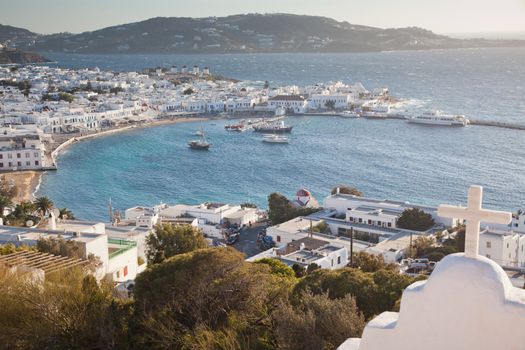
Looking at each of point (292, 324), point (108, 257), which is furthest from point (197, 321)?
point (108, 257)

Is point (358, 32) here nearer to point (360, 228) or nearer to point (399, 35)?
point (399, 35)

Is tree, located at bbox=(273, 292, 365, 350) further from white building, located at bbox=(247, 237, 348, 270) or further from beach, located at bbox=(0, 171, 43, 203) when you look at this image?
beach, located at bbox=(0, 171, 43, 203)

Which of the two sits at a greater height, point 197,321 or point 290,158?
point 197,321

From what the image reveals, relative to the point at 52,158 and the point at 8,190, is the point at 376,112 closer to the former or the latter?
the point at 52,158

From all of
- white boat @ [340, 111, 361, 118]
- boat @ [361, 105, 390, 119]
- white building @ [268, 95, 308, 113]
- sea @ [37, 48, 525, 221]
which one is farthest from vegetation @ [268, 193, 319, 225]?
white building @ [268, 95, 308, 113]

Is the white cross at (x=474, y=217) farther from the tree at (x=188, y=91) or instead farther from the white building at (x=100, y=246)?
the tree at (x=188, y=91)

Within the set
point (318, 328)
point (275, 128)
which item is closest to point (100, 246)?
point (318, 328)
